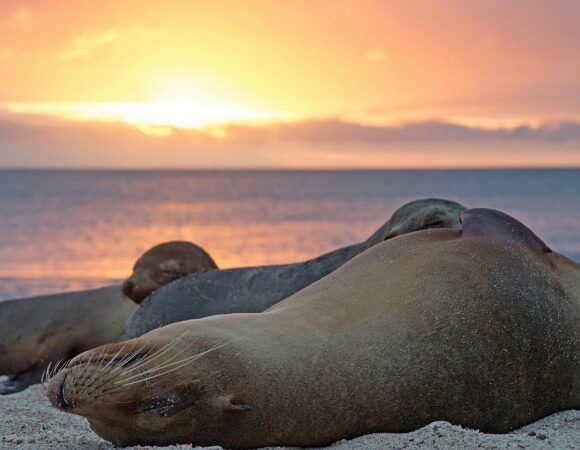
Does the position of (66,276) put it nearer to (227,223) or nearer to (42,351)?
(42,351)

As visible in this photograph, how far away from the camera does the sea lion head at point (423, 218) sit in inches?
235

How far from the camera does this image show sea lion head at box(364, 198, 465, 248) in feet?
19.5

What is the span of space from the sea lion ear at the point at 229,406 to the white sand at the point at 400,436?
226mm

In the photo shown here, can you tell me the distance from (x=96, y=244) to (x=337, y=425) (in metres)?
24.3

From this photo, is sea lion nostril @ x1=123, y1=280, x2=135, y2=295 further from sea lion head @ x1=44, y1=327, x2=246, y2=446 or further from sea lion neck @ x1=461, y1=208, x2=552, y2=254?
sea lion head @ x1=44, y1=327, x2=246, y2=446

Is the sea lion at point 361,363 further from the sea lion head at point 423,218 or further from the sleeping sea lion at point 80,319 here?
the sleeping sea lion at point 80,319

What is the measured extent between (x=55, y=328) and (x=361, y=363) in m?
5.02

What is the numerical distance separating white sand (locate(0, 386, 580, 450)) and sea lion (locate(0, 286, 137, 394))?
284 cm

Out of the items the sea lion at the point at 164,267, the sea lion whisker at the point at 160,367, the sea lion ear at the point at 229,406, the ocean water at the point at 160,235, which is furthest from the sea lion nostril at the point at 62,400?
the ocean water at the point at 160,235

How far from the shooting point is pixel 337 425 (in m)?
3.77

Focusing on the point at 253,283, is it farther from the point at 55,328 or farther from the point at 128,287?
the point at 55,328

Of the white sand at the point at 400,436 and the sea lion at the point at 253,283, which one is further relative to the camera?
the sea lion at the point at 253,283

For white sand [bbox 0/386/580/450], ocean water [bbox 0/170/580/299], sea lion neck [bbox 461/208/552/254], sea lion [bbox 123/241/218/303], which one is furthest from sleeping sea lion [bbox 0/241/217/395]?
ocean water [bbox 0/170/580/299]

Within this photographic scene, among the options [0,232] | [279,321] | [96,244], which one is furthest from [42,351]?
[0,232]
